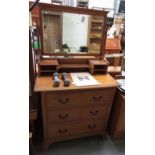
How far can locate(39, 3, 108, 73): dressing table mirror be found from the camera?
1.39 meters

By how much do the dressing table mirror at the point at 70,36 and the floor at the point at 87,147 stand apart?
844mm

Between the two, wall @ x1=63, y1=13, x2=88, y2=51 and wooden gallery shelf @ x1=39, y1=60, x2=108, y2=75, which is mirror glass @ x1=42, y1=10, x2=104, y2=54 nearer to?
wall @ x1=63, y1=13, x2=88, y2=51

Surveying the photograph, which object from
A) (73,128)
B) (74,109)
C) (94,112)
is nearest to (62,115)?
(74,109)

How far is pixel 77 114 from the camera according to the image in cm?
141

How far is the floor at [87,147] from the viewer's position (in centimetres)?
150

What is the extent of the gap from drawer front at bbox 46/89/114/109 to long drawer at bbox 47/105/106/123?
59 millimetres

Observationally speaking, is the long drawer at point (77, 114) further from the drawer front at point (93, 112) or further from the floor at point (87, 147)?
the floor at point (87, 147)

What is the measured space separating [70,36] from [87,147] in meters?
1.24

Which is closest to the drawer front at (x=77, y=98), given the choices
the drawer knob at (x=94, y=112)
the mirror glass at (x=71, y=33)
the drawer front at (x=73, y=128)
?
the drawer knob at (x=94, y=112)
